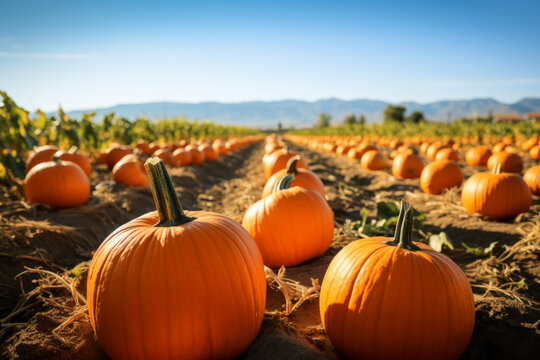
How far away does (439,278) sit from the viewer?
176 cm

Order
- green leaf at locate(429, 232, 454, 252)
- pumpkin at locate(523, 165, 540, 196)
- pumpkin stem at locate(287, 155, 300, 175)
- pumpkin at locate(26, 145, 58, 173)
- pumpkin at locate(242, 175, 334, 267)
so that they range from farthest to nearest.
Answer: pumpkin at locate(26, 145, 58, 173), pumpkin at locate(523, 165, 540, 196), pumpkin stem at locate(287, 155, 300, 175), green leaf at locate(429, 232, 454, 252), pumpkin at locate(242, 175, 334, 267)

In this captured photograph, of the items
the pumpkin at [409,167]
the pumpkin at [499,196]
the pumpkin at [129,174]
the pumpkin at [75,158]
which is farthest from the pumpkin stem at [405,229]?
the pumpkin at [409,167]

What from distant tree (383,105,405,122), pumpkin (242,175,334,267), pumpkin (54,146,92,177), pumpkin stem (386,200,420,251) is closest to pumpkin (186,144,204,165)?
pumpkin (54,146,92,177)

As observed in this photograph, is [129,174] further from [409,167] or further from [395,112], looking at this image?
[395,112]

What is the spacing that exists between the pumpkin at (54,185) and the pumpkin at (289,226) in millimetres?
3263

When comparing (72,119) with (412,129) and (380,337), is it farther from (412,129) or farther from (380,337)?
(412,129)

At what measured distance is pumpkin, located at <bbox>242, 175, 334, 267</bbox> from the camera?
121 inches

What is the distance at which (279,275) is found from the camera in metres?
2.46

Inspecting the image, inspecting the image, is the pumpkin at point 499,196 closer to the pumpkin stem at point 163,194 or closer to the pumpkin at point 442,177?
the pumpkin at point 442,177

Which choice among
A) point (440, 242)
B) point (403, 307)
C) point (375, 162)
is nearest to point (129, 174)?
point (440, 242)

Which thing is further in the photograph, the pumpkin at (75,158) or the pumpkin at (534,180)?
the pumpkin at (75,158)

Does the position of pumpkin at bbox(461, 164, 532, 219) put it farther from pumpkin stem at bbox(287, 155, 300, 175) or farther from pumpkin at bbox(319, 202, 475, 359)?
pumpkin at bbox(319, 202, 475, 359)

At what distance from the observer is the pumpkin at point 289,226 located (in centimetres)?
308

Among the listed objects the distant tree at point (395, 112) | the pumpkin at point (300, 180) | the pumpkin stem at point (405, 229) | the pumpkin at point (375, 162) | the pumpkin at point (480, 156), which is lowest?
the pumpkin at point (375, 162)
